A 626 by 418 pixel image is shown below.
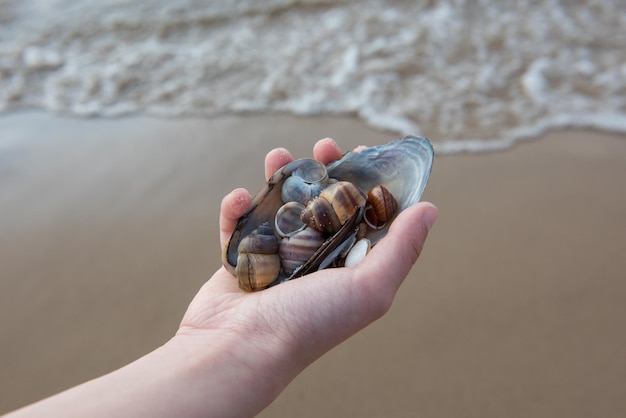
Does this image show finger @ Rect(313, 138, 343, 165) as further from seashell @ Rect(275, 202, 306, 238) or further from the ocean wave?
the ocean wave

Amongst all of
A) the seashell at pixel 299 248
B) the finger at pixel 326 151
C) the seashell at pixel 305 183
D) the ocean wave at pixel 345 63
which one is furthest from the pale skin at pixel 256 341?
the ocean wave at pixel 345 63

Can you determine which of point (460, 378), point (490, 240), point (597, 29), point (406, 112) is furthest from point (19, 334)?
point (597, 29)

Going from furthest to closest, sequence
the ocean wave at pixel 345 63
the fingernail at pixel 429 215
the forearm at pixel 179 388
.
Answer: the ocean wave at pixel 345 63 < the fingernail at pixel 429 215 < the forearm at pixel 179 388

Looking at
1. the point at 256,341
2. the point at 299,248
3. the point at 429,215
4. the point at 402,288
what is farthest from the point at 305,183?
the point at 402,288

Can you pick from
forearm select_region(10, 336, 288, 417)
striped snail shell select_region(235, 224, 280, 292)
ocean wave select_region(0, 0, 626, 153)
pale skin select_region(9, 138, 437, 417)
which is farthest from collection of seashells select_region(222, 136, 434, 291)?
ocean wave select_region(0, 0, 626, 153)

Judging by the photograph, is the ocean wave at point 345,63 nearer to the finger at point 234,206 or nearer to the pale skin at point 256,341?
the finger at point 234,206

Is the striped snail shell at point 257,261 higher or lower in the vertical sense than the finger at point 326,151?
lower
